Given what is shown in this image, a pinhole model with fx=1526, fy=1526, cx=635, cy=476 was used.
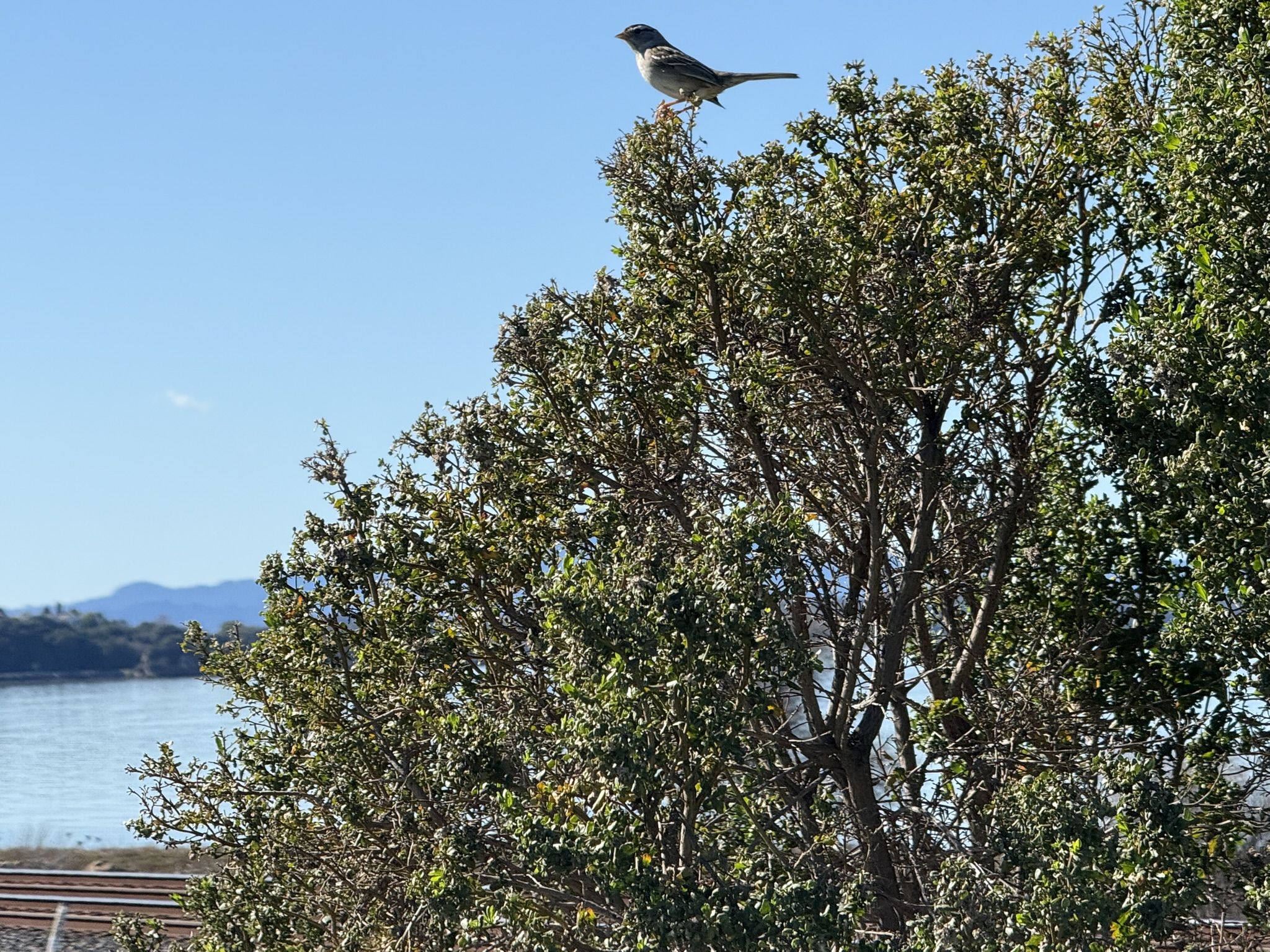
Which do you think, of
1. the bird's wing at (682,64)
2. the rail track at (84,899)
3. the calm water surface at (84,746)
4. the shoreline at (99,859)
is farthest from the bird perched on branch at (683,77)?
the shoreline at (99,859)

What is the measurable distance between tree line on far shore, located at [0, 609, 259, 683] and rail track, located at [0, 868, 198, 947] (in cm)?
11361

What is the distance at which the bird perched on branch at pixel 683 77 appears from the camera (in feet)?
33.0

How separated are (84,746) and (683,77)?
227ft

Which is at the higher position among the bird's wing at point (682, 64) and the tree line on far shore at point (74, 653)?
the bird's wing at point (682, 64)

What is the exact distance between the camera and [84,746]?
2842 inches

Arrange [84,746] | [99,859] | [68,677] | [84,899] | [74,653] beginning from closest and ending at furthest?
[84,899] → [99,859] → [84,746] → [68,677] → [74,653]

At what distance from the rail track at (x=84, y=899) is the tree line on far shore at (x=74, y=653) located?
11361cm

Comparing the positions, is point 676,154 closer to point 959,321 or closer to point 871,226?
point 871,226

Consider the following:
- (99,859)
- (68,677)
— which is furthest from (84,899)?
(68,677)

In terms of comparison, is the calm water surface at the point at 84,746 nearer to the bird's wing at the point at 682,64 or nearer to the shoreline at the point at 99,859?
the shoreline at the point at 99,859

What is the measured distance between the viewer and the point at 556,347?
10.1 metres

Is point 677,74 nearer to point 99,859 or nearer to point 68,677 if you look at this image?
point 99,859

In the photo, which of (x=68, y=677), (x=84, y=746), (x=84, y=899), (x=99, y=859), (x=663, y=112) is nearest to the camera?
(x=663, y=112)

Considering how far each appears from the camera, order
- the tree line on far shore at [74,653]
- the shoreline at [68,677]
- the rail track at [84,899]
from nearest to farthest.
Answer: the rail track at [84,899] < the shoreline at [68,677] < the tree line on far shore at [74,653]
